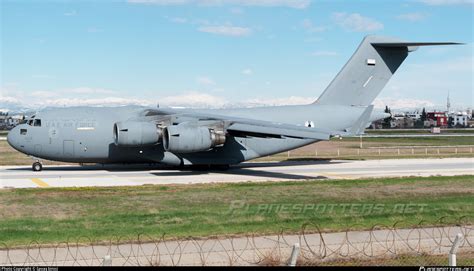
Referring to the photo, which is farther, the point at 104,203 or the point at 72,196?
the point at 72,196

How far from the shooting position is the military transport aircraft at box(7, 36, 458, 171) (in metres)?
26.8

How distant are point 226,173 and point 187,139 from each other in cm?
338

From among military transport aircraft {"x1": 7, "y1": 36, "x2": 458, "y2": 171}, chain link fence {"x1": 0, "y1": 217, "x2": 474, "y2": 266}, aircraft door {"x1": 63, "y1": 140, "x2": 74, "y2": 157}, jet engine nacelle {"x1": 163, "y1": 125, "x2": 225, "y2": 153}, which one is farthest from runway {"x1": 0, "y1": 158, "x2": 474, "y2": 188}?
chain link fence {"x1": 0, "y1": 217, "x2": 474, "y2": 266}

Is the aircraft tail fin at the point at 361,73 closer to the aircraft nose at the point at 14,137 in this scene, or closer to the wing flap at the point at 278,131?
Result: the wing flap at the point at 278,131

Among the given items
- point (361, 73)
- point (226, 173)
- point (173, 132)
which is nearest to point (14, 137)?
point (173, 132)

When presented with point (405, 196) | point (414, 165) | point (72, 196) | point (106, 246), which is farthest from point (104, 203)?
point (414, 165)

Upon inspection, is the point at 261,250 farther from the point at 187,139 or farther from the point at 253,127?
the point at 187,139

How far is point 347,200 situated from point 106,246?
9.52 meters

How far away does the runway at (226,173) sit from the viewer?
2538 centimetres

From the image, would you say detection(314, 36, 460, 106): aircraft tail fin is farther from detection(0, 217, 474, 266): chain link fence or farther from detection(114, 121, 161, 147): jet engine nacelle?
detection(0, 217, 474, 266): chain link fence

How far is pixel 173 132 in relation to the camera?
26578 millimetres

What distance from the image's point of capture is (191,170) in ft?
99.8

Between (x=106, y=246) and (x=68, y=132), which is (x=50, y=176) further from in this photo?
(x=106, y=246)

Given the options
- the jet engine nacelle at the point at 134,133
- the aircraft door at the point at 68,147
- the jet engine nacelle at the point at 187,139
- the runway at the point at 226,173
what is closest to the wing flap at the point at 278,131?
the jet engine nacelle at the point at 187,139
